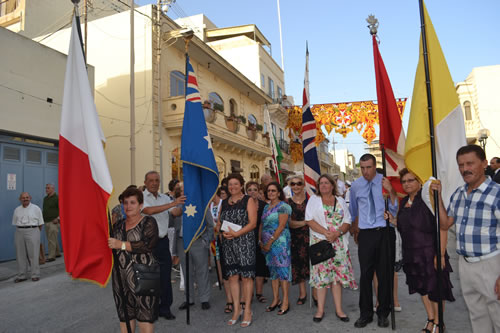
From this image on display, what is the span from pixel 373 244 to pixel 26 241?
698cm

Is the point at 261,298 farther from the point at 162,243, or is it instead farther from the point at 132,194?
the point at 132,194

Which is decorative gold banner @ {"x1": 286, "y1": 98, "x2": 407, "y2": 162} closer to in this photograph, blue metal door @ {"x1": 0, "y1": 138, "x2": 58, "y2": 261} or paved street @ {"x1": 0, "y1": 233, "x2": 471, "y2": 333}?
paved street @ {"x1": 0, "y1": 233, "x2": 471, "y2": 333}

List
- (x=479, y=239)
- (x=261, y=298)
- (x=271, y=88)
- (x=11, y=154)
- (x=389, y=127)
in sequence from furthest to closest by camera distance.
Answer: (x=271, y=88), (x=11, y=154), (x=261, y=298), (x=389, y=127), (x=479, y=239)

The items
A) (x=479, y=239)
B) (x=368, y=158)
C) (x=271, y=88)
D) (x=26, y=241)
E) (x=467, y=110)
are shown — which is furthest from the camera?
(x=271, y=88)

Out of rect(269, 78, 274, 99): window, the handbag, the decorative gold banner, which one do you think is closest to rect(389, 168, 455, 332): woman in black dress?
the handbag

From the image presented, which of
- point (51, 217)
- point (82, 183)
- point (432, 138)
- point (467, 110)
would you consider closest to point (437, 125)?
point (432, 138)

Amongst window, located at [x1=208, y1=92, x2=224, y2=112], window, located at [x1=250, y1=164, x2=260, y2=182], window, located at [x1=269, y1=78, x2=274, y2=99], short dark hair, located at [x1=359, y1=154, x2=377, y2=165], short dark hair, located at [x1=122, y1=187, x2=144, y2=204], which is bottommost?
short dark hair, located at [x1=122, y1=187, x2=144, y2=204]

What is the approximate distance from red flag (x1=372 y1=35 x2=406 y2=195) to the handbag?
2.79 metres

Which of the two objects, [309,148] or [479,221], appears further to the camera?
[309,148]

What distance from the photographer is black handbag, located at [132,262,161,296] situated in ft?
10.9

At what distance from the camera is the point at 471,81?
2520 cm

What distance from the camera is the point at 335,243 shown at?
4648mm

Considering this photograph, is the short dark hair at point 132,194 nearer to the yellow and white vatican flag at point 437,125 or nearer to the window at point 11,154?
the yellow and white vatican flag at point 437,125

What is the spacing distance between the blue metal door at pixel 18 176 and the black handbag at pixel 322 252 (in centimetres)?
839
